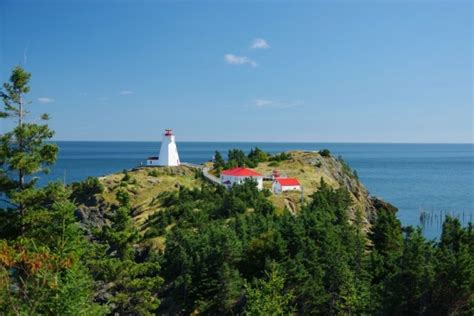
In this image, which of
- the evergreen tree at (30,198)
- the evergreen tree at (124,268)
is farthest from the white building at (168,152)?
the evergreen tree at (30,198)

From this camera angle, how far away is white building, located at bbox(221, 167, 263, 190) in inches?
3022

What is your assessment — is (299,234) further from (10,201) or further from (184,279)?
(10,201)

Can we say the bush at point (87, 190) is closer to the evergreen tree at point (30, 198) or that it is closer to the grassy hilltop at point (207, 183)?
the grassy hilltop at point (207, 183)

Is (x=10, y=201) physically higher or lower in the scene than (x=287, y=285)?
higher

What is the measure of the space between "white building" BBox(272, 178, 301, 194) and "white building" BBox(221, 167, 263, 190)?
249 cm

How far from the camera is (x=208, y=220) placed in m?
62.2

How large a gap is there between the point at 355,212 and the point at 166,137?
42025 mm

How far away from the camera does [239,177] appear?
77562 millimetres

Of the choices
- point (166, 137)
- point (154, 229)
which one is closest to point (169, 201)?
point (154, 229)

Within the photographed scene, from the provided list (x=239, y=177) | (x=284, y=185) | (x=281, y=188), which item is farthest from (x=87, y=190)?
(x=284, y=185)

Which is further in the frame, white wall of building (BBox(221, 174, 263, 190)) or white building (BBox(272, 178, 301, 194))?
white wall of building (BBox(221, 174, 263, 190))

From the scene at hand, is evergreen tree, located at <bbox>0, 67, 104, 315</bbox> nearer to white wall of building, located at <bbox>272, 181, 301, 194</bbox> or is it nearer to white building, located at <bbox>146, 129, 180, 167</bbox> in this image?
white wall of building, located at <bbox>272, 181, 301, 194</bbox>

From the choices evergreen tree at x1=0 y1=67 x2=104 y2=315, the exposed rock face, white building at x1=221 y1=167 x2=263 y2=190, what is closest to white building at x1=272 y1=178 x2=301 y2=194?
white building at x1=221 y1=167 x2=263 y2=190

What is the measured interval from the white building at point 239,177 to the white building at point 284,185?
249cm
